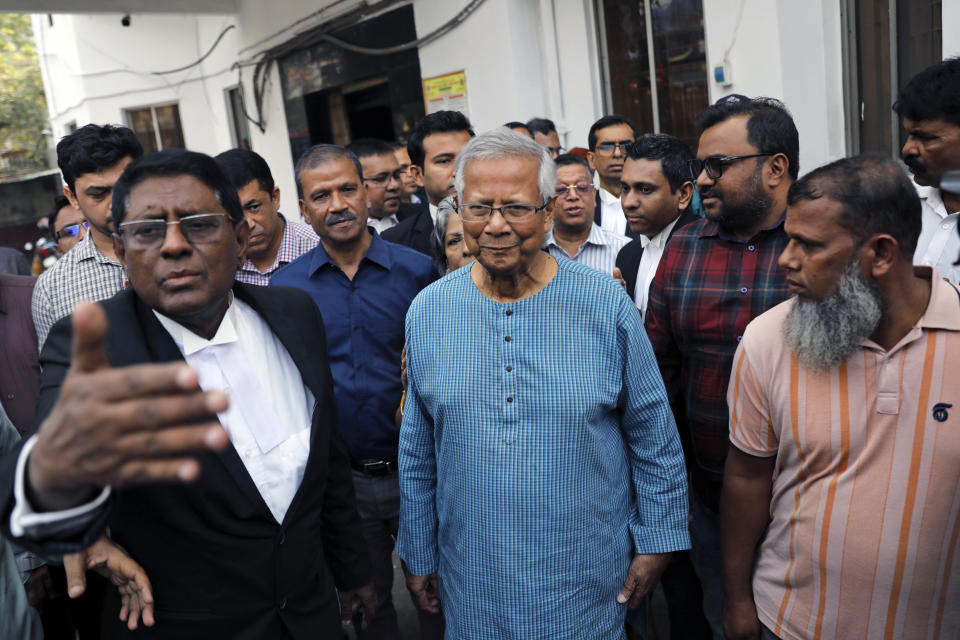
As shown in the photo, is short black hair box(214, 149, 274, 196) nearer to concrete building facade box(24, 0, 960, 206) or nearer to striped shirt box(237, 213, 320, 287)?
striped shirt box(237, 213, 320, 287)

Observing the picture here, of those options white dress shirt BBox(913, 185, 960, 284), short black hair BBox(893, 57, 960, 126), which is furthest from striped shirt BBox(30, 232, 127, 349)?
short black hair BBox(893, 57, 960, 126)

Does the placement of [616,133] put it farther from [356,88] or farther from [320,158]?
[356,88]

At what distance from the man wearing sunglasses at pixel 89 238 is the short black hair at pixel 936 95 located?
10.9ft

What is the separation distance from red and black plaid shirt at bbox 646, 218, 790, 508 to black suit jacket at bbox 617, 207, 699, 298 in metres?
0.84

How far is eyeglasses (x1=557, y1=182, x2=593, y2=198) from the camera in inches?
166

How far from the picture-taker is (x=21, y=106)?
25656mm

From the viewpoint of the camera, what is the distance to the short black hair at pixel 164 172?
197cm

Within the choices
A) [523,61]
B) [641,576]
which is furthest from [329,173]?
[523,61]

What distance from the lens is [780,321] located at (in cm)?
221

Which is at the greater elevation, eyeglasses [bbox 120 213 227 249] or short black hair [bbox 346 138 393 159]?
short black hair [bbox 346 138 393 159]

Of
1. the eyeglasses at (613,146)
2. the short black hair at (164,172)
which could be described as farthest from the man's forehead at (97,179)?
the eyeglasses at (613,146)

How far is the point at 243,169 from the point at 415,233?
1090mm

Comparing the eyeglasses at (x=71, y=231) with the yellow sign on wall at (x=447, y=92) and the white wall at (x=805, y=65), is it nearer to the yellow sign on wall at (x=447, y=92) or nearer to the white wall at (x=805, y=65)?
the yellow sign on wall at (x=447, y=92)

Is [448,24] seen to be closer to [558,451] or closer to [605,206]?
[605,206]
